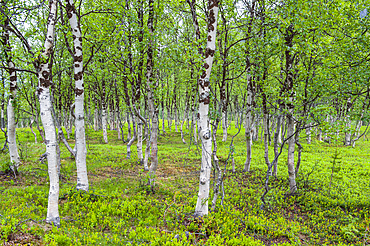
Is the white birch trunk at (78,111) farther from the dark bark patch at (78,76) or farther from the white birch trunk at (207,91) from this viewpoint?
the white birch trunk at (207,91)

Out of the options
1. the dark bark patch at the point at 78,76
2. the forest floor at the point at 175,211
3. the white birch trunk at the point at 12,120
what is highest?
the dark bark patch at the point at 78,76

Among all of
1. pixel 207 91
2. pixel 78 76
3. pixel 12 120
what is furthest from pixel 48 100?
pixel 12 120

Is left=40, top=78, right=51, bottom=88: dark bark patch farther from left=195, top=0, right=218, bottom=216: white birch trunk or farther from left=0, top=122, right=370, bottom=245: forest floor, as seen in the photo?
left=195, top=0, right=218, bottom=216: white birch trunk

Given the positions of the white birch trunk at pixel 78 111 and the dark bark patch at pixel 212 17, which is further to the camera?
the white birch trunk at pixel 78 111

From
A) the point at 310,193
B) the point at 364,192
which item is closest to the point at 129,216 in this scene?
the point at 310,193

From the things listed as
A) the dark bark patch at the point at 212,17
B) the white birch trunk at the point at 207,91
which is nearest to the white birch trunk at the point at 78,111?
the white birch trunk at the point at 207,91

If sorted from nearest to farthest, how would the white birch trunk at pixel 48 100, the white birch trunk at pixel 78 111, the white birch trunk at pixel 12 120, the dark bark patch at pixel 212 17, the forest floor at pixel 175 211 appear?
the white birch trunk at pixel 48 100
the forest floor at pixel 175 211
the dark bark patch at pixel 212 17
the white birch trunk at pixel 78 111
the white birch trunk at pixel 12 120

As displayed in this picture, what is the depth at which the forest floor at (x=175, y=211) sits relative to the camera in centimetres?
580

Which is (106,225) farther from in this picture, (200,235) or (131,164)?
(131,164)

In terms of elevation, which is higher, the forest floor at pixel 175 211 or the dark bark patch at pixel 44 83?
the dark bark patch at pixel 44 83

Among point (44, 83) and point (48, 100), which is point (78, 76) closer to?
point (44, 83)

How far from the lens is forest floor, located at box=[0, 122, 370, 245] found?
5.80 m

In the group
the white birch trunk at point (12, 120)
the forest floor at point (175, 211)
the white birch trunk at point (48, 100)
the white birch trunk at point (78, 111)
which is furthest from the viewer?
the white birch trunk at point (12, 120)

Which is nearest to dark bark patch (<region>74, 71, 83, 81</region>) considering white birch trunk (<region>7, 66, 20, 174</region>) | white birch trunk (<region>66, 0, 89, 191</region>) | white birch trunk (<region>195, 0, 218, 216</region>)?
white birch trunk (<region>66, 0, 89, 191</region>)
